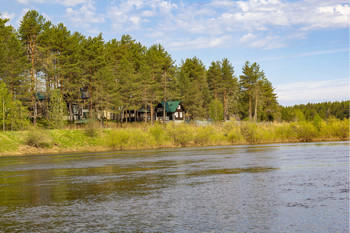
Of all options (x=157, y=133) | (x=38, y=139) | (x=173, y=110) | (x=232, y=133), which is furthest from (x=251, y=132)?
(x=173, y=110)

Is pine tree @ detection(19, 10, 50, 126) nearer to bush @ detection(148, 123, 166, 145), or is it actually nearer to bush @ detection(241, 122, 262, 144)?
bush @ detection(148, 123, 166, 145)

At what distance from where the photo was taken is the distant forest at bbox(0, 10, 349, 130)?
78.7m

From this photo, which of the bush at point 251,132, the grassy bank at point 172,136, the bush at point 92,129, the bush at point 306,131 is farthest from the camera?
the bush at point 92,129

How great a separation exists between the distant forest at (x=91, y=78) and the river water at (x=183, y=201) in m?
49.4

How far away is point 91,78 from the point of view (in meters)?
94.8

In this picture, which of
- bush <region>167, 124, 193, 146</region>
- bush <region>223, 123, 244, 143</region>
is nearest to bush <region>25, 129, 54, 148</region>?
bush <region>167, 124, 193, 146</region>

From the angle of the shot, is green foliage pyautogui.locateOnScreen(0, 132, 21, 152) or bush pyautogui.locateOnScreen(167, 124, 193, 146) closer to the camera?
green foliage pyautogui.locateOnScreen(0, 132, 21, 152)

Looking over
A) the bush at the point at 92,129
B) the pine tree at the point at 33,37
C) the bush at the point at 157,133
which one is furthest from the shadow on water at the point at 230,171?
the pine tree at the point at 33,37

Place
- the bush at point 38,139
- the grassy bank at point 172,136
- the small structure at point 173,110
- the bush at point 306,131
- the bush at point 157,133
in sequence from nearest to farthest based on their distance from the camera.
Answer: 1. the bush at point 38,139
2. the grassy bank at point 172,136
3. the bush at point 157,133
4. the bush at point 306,131
5. the small structure at point 173,110

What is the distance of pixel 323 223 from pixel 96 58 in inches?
3287

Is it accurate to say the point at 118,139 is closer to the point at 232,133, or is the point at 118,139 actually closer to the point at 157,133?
the point at 157,133

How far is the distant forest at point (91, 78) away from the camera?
78.7 meters

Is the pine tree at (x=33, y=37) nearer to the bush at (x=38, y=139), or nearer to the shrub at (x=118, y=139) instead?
the bush at (x=38, y=139)

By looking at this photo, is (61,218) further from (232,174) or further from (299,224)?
(232,174)
